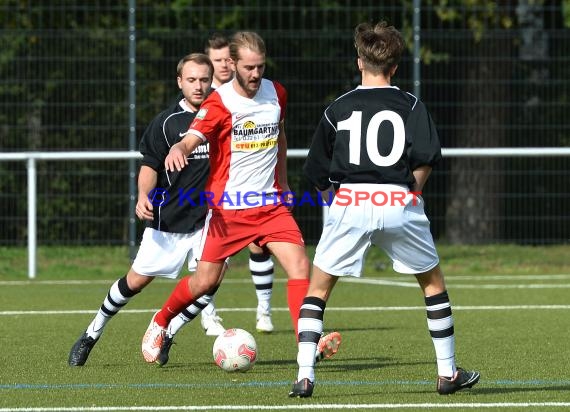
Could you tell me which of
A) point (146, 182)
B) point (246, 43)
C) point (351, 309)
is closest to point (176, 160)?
point (246, 43)

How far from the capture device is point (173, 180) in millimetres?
9289

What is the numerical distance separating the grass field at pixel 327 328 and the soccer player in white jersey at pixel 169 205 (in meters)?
0.36

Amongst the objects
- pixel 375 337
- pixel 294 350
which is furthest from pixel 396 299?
pixel 294 350

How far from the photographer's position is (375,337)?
998cm

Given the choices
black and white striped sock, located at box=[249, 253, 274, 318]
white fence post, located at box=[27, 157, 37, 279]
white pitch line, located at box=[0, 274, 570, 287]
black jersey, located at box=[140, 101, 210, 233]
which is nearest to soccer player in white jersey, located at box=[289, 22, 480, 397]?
black jersey, located at box=[140, 101, 210, 233]

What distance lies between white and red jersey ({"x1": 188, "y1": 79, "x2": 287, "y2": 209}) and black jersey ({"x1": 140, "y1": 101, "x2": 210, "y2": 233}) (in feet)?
2.98

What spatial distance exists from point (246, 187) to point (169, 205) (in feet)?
3.81

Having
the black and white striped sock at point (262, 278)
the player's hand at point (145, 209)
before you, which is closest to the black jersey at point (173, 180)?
the player's hand at point (145, 209)

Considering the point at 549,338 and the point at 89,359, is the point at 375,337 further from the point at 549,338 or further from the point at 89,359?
the point at 89,359

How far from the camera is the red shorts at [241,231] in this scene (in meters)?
8.05

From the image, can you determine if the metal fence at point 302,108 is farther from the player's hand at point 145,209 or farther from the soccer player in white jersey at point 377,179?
the soccer player in white jersey at point 377,179

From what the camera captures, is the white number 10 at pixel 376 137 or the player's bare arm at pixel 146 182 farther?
the player's bare arm at pixel 146 182

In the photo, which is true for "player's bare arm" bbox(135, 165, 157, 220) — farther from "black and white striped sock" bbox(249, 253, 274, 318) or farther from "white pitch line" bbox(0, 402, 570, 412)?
"white pitch line" bbox(0, 402, 570, 412)

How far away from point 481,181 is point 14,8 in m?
5.85
